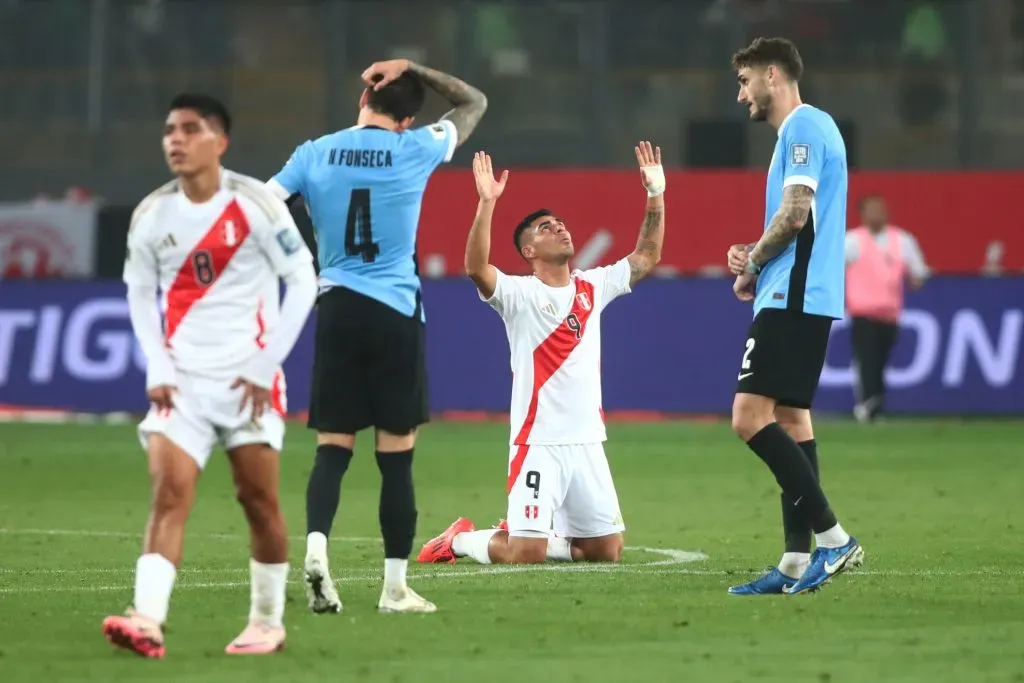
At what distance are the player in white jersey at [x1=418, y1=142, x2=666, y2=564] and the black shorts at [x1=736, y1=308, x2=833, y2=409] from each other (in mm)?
1533

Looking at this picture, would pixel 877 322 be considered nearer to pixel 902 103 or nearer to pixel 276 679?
pixel 902 103

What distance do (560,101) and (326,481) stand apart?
19.7m

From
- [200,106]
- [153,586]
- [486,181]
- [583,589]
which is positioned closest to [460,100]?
[486,181]

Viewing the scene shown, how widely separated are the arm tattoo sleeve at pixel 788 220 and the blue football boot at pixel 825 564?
4.12 ft

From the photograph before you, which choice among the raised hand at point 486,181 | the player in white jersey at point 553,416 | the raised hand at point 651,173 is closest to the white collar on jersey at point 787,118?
the raised hand at point 651,173

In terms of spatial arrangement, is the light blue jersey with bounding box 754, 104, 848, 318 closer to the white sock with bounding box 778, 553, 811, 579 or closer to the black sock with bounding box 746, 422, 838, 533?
the black sock with bounding box 746, 422, 838, 533

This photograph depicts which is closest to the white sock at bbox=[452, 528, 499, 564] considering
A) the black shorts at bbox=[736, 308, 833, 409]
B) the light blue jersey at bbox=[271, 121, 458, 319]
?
the black shorts at bbox=[736, 308, 833, 409]

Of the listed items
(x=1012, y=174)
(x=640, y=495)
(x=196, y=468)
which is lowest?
(x=640, y=495)

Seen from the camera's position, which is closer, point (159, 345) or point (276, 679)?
point (276, 679)

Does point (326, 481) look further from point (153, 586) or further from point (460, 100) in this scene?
point (460, 100)

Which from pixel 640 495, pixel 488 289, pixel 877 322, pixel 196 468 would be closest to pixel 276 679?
pixel 196 468

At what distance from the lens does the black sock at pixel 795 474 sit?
28.6 feet

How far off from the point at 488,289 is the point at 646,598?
2024 millimetres

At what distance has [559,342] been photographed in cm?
1051
